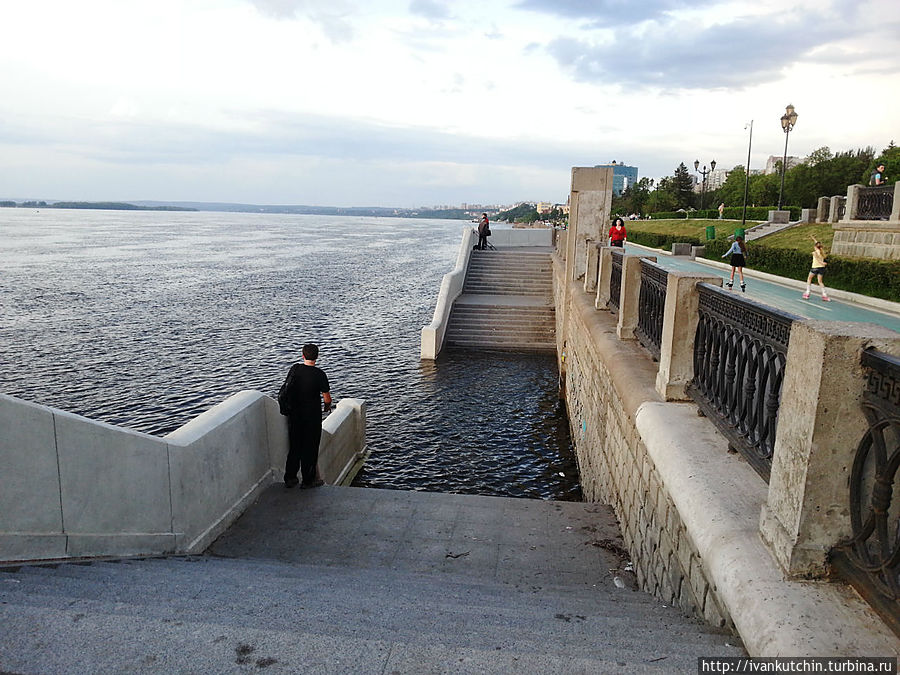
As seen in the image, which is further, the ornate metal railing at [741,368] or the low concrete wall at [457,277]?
the low concrete wall at [457,277]

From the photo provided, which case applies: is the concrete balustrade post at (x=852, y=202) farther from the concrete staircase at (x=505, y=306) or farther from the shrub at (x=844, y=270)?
the concrete staircase at (x=505, y=306)

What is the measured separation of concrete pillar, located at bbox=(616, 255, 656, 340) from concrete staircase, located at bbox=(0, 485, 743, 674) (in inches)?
114

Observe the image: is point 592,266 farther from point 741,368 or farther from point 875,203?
point 875,203

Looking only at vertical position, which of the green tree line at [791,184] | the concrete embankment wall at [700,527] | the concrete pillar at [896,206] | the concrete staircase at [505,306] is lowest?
the concrete staircase at [505,306]

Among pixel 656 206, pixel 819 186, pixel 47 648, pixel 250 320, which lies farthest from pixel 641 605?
pixel 656 206

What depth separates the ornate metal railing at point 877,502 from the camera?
2463 mm

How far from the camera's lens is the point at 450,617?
10.7 ft

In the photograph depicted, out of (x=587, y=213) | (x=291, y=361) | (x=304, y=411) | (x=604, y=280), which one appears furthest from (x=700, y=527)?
(x=291, y=361)

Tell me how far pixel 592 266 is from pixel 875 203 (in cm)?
1111

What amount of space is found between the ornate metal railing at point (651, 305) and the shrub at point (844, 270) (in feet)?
30.8

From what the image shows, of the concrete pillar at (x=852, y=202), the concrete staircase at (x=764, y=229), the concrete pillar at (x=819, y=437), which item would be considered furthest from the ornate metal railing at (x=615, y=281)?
the concrete staircase at (x=764, y=229)

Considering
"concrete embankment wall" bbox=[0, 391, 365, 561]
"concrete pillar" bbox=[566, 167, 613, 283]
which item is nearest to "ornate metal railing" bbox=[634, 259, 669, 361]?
"concrete embankment wall" bbox=[0, 391, 365, 561]

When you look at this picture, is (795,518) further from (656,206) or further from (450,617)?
(656,206)

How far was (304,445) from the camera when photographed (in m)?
7.06
